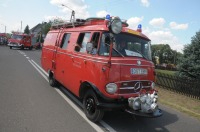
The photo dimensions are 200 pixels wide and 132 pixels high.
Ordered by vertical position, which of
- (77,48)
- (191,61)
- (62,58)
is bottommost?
(191,61)

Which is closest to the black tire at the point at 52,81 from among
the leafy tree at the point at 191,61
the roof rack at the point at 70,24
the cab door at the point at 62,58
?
the cab door at the point at 62,58

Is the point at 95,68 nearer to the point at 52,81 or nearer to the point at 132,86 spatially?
the point at 132,86

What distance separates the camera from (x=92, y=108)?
6816 millimetres

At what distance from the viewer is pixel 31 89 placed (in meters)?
10.1

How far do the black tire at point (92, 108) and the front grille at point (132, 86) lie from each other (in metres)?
0.71

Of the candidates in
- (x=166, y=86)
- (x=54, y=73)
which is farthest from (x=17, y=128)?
(x=166, y=86)

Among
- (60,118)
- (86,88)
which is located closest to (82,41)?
(86,88)

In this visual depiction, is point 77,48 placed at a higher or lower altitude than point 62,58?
higher

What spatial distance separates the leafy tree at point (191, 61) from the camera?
52.3 feet

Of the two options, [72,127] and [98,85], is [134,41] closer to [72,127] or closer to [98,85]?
[98,85]

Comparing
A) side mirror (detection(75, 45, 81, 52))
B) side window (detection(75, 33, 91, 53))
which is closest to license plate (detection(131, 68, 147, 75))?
side window (detection(75, 33, 91, 53))

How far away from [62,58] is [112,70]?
3.39 metres

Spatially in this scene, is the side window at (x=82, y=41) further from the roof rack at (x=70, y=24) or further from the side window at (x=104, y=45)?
the roof rack at (x=70, y=24)

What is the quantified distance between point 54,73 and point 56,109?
2996 mm
